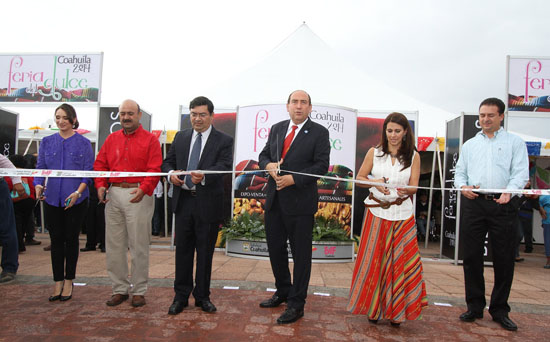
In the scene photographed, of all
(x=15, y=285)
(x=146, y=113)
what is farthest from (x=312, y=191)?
(x=146, y=113)

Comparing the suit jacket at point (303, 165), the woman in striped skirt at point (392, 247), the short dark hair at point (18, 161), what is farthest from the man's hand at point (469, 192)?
the short dark hair at point (18, 161)

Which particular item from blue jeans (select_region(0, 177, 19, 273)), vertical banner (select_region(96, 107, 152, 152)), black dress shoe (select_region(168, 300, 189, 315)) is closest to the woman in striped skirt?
black dress shoe (select_region(168, 300, 189, 315))

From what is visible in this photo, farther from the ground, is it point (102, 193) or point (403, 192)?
point (403, 192)

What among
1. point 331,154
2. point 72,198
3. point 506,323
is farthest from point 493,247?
point 72,198

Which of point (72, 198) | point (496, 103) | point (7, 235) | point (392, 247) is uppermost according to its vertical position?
point (496, 103)

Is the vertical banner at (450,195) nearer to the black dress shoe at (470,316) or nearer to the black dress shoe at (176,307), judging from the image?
the black dress shoe at (470,316)

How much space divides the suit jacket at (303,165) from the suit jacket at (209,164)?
1.24 feet

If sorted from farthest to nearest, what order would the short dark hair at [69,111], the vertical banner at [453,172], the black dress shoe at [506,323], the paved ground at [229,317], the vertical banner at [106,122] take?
the vertical banner at [106,122], the vertical banner at [453,172], the short dark hair at [69,111], the black dress shoe at [506,323], the paved ground at [229,317]

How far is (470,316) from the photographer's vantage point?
341 cm

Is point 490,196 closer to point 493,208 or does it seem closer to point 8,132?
point 493,208

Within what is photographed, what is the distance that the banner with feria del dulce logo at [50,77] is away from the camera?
7633 millimetres

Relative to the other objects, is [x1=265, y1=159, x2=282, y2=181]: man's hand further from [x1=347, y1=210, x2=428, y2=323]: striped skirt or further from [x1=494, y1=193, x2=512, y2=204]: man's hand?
[x1=494, y1=193, x2=512, y2=204]: man's hand

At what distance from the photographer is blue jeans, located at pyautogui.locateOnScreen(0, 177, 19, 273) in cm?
445

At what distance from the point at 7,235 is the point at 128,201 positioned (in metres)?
2.06
